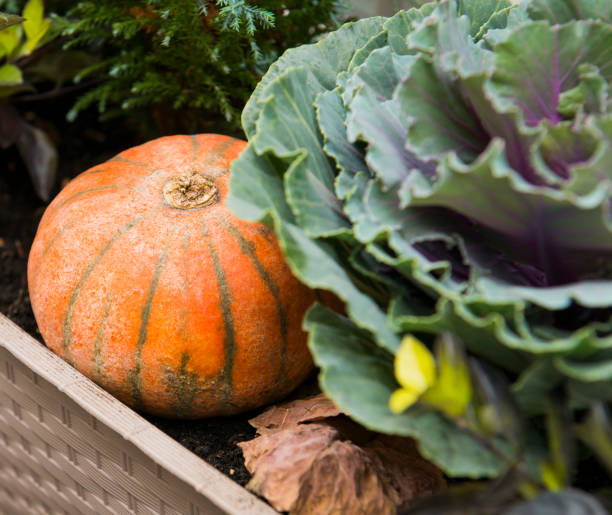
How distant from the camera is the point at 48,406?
982 mm

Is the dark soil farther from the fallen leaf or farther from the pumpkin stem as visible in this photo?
the pumpkin stem

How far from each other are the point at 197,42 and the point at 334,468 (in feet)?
2.37

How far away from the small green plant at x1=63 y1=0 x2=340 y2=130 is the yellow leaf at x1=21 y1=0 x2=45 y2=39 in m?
0.05

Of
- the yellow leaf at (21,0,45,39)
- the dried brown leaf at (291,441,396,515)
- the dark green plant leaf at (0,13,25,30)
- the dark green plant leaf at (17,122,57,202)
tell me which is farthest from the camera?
the dark green plant leaf at (17,122,57,202)

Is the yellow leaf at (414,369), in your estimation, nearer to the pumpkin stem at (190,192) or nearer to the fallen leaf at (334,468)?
the fallen leaf at (334,468)

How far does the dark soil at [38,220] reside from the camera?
918mm

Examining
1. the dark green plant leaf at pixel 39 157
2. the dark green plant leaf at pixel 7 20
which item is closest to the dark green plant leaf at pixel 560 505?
the dark green plant leaf at pixel 7 20

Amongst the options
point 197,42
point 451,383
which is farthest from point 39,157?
point 451,383

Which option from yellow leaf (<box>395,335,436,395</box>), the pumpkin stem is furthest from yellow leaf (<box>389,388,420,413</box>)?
the pumpkin stem

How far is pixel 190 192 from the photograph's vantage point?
0.92 meters

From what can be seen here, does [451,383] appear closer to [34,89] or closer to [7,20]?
[7,20]

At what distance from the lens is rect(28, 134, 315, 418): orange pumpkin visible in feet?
2.82

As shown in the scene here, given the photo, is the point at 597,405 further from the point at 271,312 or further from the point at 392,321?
the point at 271,312

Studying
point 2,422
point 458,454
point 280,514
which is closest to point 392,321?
point 458,454
